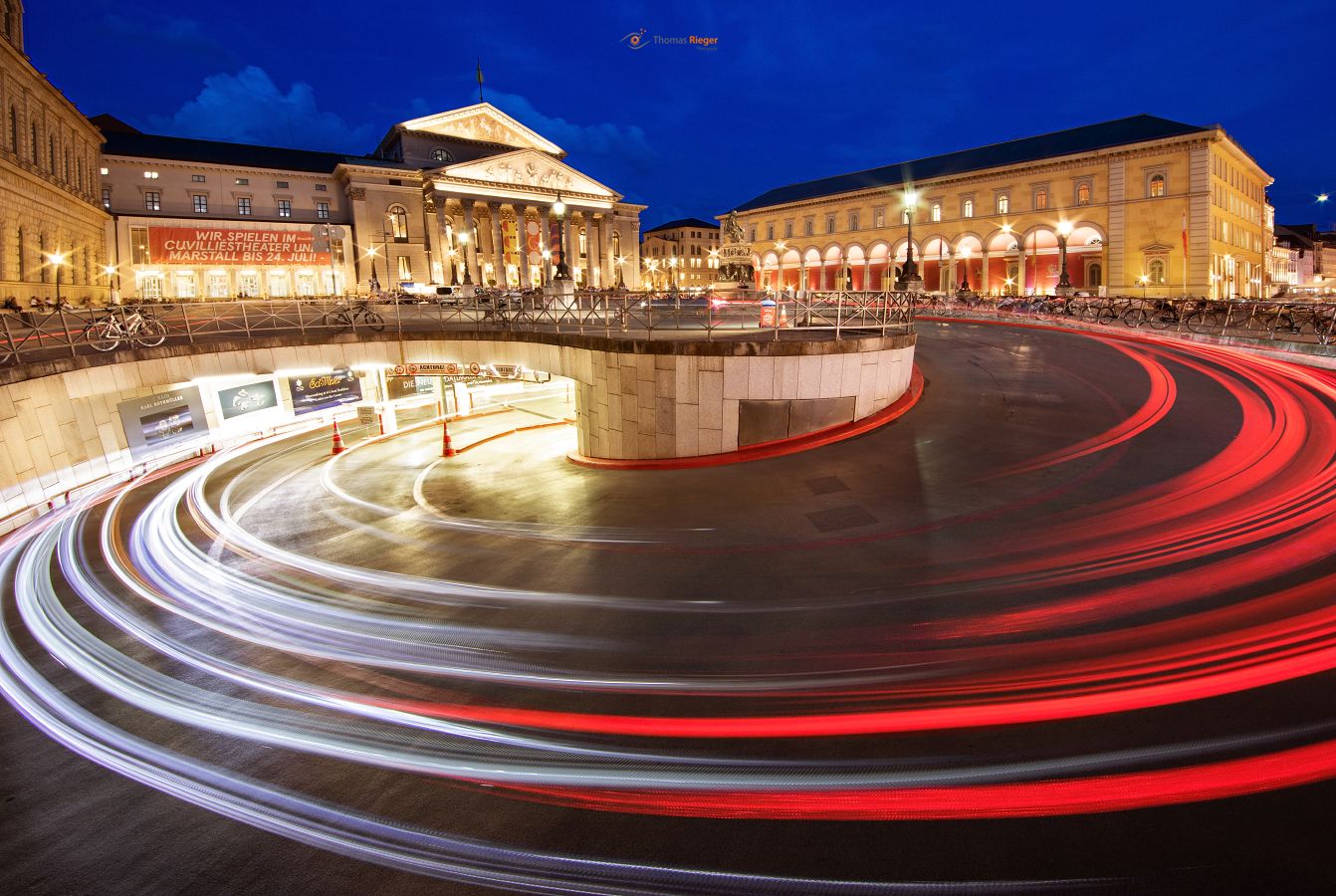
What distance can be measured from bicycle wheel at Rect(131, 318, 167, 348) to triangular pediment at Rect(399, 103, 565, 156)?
2672 inches

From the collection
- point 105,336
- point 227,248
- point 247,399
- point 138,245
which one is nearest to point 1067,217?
point 247,399

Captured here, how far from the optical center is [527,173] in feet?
258

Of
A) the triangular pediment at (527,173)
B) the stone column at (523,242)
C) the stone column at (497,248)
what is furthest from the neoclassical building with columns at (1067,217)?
the stone column at (497,248)

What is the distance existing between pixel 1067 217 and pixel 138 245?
85.5 metres

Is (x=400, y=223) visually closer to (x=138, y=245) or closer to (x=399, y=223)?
(x=399, y=223)

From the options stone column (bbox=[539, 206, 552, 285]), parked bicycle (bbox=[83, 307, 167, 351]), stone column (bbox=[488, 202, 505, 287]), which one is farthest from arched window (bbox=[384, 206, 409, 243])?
parked bicycle (bbox=[83, 307, 167, 351])

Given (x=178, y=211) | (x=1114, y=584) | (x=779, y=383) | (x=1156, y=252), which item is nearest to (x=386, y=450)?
(x=779, y=383)

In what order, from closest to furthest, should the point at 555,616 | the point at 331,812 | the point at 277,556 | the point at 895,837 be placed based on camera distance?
the point at 895,837 → the point at 331,812 → the point at 555,616 → the point at 277,556

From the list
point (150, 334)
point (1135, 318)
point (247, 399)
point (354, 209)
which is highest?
point (354, 209)

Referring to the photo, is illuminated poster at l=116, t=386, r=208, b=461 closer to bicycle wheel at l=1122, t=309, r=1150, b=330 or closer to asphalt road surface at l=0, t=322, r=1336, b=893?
asphalt road surface at l=0, t=322, r=1336, b=893

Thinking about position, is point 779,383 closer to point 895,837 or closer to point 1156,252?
point 895,837

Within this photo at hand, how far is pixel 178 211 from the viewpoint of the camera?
230 feet

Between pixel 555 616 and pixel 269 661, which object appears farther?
pixel 555 616

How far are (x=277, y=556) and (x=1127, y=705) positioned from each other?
10.9 meters
